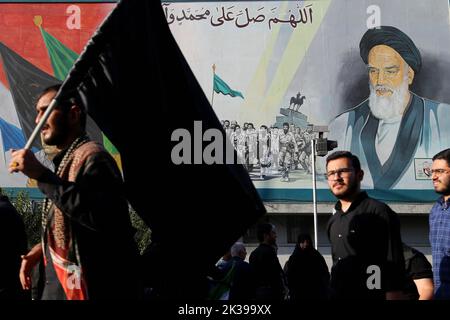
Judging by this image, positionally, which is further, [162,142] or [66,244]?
[162,142]

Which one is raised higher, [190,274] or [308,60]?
[308,60]

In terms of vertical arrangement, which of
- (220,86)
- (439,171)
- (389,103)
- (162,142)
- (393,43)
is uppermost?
(393,43)

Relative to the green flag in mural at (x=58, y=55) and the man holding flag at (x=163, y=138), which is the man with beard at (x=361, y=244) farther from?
the green flag in mural at (x=58, y=55)

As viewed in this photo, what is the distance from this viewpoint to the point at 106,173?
377 centimetres

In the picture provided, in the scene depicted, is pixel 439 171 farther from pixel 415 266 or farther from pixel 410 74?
pixel 410 74

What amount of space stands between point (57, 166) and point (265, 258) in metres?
4.54

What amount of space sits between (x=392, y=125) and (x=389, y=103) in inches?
35.2

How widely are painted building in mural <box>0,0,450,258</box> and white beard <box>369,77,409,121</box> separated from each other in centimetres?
9

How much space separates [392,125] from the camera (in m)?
33.7

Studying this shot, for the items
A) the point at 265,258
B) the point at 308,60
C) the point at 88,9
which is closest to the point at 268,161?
the point at 308,60

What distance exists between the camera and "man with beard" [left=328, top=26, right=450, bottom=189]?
33.4m

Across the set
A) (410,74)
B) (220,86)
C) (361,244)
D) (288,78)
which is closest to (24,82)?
(220,86)
